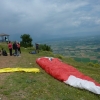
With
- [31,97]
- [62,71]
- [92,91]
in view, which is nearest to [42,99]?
[31,97]

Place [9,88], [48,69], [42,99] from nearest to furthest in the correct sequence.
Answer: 1. [42,99]
2. [9,88]
3. [48,69]

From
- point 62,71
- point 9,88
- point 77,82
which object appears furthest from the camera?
point 62,71

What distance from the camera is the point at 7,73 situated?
14.5 metres

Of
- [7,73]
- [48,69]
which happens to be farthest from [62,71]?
[7,73]

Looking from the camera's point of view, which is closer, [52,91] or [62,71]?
[52,91]

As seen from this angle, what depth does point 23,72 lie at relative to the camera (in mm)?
15023

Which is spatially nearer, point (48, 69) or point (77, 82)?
point (77, 82)

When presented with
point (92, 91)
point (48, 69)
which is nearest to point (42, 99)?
point (92, 91)

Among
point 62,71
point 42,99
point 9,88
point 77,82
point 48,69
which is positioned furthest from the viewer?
point 48,69

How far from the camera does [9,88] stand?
10.7 meters

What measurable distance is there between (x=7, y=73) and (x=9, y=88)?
386cm

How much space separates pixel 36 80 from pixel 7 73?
282 centimetres

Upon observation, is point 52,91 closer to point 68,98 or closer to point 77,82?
point 68,98

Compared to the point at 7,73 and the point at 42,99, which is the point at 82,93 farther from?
the point at 7,73
